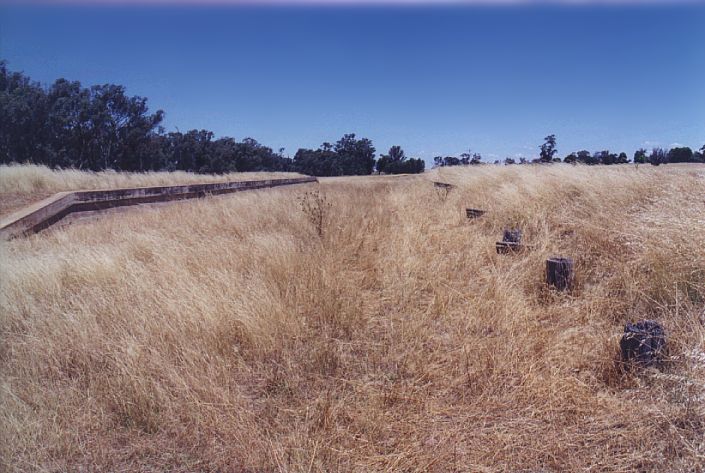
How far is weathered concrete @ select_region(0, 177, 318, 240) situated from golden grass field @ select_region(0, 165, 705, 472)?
1243mm

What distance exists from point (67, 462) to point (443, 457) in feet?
5.94

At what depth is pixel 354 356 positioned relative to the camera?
119 inches

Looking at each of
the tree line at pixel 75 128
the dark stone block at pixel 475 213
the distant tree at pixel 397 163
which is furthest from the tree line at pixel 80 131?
the distant tree at pixel 397 163

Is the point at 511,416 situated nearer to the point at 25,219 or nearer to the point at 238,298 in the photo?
the point at 238,298

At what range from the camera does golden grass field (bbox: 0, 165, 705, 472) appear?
6.93 feet

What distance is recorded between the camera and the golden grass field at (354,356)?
211 cm

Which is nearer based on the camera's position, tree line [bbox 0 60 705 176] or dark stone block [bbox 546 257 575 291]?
dark stone block [bbox 546 257 575 291]

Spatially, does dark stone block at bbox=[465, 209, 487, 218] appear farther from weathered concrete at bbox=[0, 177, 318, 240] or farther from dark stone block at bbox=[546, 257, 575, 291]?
weathered concrete at bbox=[0, 177, 318, 240]

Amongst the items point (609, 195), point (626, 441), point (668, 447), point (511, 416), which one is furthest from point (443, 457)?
point (609, 195)

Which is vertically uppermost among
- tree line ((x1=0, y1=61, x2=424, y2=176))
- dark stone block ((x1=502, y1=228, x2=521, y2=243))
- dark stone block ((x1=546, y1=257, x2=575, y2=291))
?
tree line ((x1=0, y1=61, x2=424, y2=176))

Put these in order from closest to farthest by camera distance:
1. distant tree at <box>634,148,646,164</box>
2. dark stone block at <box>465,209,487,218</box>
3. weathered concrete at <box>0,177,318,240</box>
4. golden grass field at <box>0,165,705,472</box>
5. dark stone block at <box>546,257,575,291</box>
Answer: golden grass field at <box>0,165,705,472</box>, dark stone block at <box>546,257,575,291</box>, weathered concrete at <box>0,177,318,240</box>, dark stone block at <box>465,209,487,218</box>, distant tree at <box>634,148,646,164</box>

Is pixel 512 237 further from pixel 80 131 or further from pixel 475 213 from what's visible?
pixel 80 131

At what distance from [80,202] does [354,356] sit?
27.3 feet

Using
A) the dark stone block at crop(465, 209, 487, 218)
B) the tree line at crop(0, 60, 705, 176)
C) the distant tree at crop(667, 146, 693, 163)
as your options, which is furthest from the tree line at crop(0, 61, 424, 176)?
the distant tree at crop(667, 146, 693, 163)
